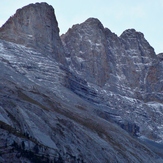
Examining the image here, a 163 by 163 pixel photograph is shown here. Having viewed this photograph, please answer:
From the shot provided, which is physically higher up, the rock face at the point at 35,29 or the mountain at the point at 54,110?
the rock face at the point at 35,29

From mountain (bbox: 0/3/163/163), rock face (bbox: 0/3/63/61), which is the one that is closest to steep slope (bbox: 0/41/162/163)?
mountain (bbox: 0/3/163/163)

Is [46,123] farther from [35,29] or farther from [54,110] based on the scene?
[35,29]

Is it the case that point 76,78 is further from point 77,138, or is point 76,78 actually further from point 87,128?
point 77,138

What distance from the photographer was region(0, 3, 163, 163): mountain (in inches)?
2982

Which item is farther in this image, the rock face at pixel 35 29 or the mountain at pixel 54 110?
the rock face at pixel 35 29

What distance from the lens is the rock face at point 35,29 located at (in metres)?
170

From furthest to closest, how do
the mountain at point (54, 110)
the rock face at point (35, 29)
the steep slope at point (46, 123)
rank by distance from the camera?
the rock face at point (35, 29) → the mountain at point (54, 110) → the steep slope at point (46, 123)

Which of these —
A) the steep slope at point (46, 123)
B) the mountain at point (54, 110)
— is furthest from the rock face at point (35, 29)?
the steep slope at point (46, 123)

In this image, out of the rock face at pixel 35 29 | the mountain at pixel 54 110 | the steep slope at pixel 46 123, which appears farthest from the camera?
the rock face at pixel 35 29

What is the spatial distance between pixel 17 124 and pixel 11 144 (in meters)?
19.9

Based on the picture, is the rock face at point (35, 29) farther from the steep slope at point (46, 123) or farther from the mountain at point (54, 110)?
the steep slope at point (46, 123)

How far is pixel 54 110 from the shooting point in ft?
356

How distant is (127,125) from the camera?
160750mm

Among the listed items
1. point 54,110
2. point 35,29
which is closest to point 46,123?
point 54,110
